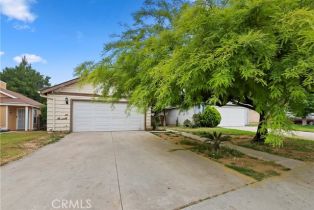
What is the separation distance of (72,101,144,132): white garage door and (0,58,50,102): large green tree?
23384 millimetres

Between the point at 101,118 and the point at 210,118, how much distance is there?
969 cm

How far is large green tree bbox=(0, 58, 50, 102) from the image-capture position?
39125 millimetres

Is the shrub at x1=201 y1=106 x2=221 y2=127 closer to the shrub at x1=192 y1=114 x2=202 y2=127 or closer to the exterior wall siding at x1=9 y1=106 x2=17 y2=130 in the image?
the shrub at x1=192 y1=114 x2=202 y2=127

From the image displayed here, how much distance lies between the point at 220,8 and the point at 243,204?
4.13m

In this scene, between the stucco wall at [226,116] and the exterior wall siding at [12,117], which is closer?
the exterior wall siding at [12,117]

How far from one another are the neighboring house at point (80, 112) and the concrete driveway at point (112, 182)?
8.78 meters

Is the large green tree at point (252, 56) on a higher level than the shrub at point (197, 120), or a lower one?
higher

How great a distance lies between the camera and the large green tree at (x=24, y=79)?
3912cm

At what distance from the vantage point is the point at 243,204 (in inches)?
157

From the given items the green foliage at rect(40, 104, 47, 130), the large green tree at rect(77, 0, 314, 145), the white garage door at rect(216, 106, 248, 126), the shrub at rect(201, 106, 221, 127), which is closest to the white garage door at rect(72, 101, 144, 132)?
the green foliage at rect(40, 104, 47, 130)

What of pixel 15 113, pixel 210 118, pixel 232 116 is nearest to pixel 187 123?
pixel 210 118

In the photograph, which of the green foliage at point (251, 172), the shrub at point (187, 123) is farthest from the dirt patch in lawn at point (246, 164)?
the shrub at point (187, 123)

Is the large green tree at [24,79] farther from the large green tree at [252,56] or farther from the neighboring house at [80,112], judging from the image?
the large green tree at [252,56]

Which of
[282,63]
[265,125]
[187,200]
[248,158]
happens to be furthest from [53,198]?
[248,158]
